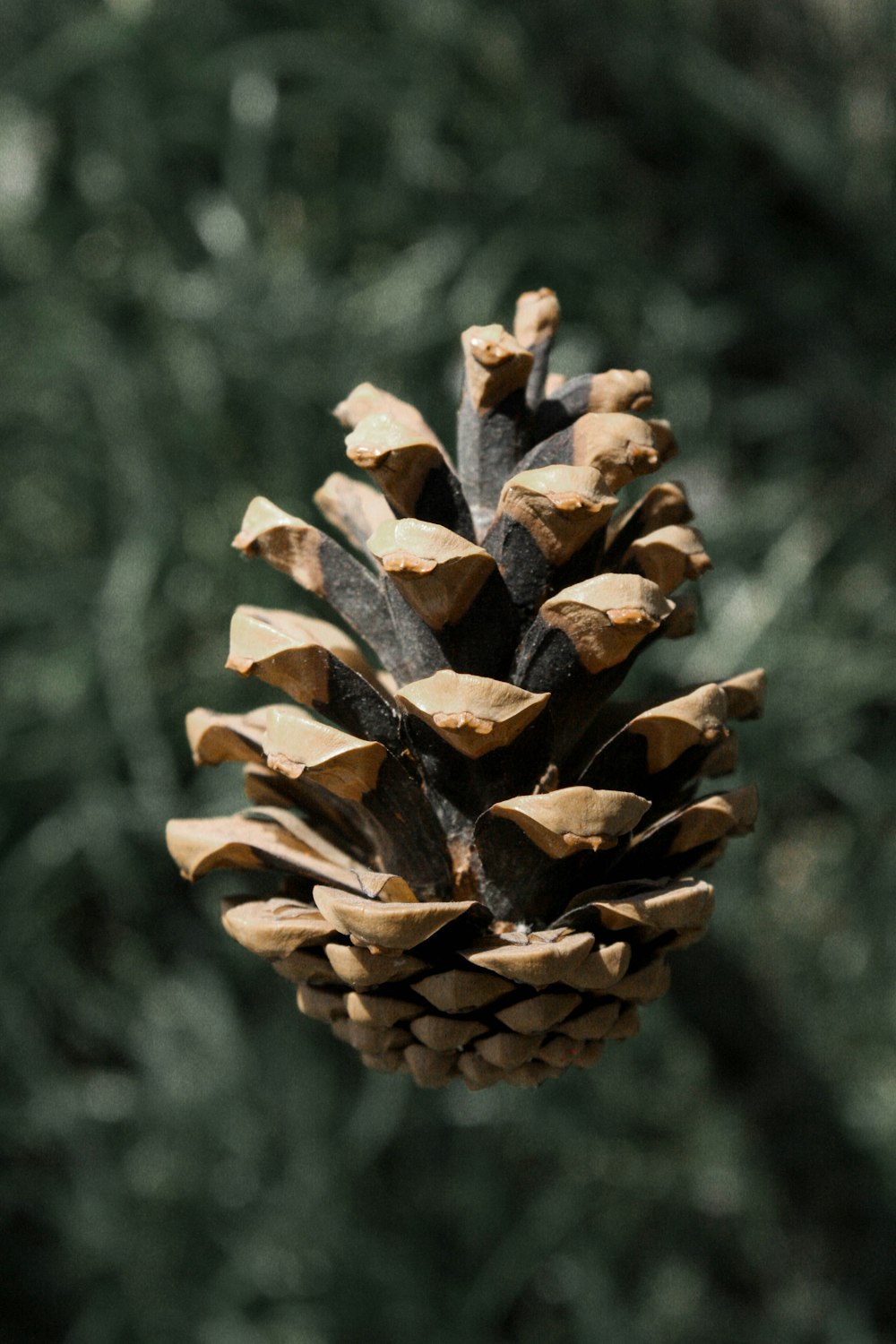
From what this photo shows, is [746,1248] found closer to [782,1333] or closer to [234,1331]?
[782,1333]

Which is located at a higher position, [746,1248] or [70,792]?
[70,792]

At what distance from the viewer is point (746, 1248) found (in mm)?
1209

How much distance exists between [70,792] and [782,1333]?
0.94 m

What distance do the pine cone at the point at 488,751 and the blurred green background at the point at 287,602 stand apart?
71 cm

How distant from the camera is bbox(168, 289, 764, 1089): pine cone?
305mm

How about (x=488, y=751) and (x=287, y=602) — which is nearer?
(x=488, y=751)

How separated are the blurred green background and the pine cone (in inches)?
27.9

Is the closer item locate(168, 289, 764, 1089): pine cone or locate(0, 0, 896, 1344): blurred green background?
locate(168, 289, 764, 1089): pine cone

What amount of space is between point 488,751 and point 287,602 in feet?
2.50

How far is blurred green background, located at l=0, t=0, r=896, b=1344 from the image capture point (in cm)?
111

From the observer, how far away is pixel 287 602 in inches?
42.0

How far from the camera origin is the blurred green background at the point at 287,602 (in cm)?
111

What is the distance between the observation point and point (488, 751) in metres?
0.33

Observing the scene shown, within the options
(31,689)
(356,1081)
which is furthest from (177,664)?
(356,1081)
